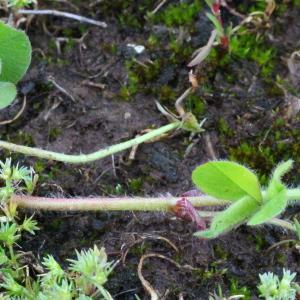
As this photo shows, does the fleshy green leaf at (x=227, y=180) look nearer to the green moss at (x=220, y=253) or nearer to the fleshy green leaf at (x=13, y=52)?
the green moss at (x=220, y=253)

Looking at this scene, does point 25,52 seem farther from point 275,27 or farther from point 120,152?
point 275,27

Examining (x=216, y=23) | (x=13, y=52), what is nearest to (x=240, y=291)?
(x=216, y=23)

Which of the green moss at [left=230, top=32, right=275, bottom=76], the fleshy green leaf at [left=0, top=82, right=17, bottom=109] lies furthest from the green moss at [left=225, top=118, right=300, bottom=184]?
the fleshy green leaf at [left=0, top=82, right=17, bottom=109]

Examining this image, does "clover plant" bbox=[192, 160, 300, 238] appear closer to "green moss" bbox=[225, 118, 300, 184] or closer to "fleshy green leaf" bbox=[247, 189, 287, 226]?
"fleshy green leaf" bbox=[247, 189, 287, 226]

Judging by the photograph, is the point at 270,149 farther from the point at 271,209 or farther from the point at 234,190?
the point at 271,209

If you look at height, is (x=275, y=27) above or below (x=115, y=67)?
above

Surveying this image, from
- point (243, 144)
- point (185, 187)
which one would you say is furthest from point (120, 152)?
point (243, 144)

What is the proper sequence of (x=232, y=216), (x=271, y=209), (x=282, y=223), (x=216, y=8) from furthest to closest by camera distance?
(x=216, y=8) < (x=282, y=223) < (x=232, y=216) < (x=271, y=209)
